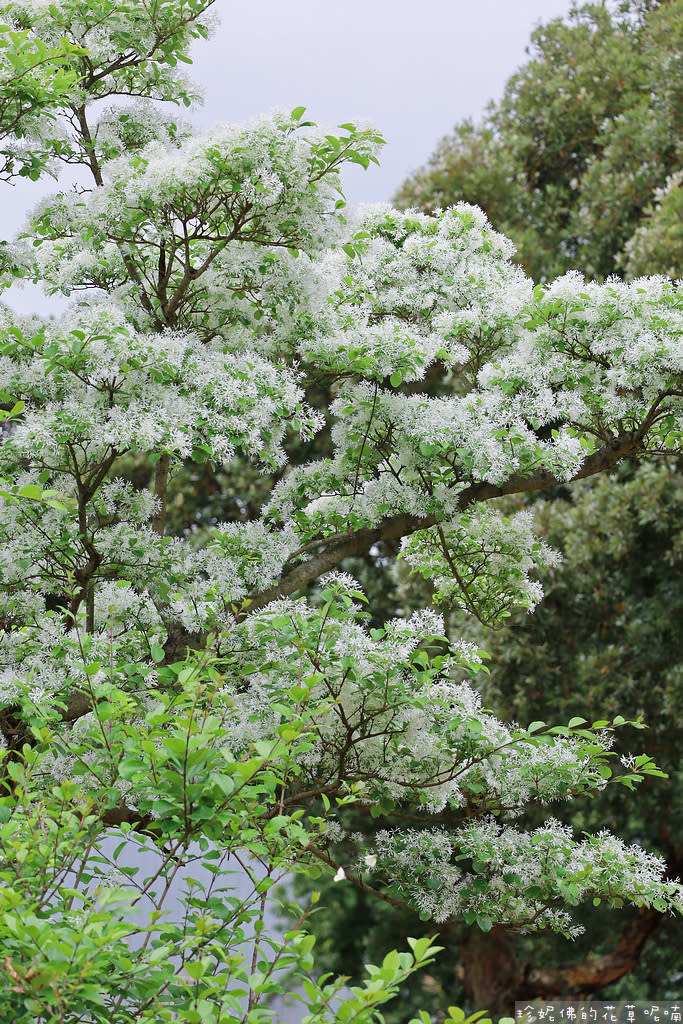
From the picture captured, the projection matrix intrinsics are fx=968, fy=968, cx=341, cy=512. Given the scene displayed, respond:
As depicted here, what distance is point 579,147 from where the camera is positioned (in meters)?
11.0

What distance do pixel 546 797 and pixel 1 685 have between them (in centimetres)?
218

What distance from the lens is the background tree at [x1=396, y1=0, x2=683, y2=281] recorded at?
9445 millimetres

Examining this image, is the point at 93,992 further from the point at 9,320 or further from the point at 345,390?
the point at 9,320

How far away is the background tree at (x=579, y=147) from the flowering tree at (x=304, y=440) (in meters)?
4.49

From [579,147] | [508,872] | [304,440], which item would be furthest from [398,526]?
[579,147]

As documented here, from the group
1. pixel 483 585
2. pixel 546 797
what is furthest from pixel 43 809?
pixel 483 585

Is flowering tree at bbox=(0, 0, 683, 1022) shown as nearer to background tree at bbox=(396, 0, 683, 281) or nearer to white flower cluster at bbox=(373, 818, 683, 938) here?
white flower cluster at bbox=(373, 818, 683, 938)

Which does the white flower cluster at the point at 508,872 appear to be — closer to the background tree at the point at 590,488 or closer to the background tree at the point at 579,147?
the background tree at the point at 590,488

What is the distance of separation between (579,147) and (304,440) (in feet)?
27.1

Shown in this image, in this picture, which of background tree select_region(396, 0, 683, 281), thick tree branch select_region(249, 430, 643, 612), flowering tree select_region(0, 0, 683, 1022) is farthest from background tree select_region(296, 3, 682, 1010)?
flowering tree select_region(0, 0, 683, 1022)

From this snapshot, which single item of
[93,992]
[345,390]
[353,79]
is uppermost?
[353,79]

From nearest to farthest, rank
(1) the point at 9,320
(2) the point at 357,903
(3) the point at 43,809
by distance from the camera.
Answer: (3) the point at 43,809 < (1) the point at 9,320 < (2) the point at 357,903

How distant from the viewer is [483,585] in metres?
5.12

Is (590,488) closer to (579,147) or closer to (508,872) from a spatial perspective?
(579,147)
